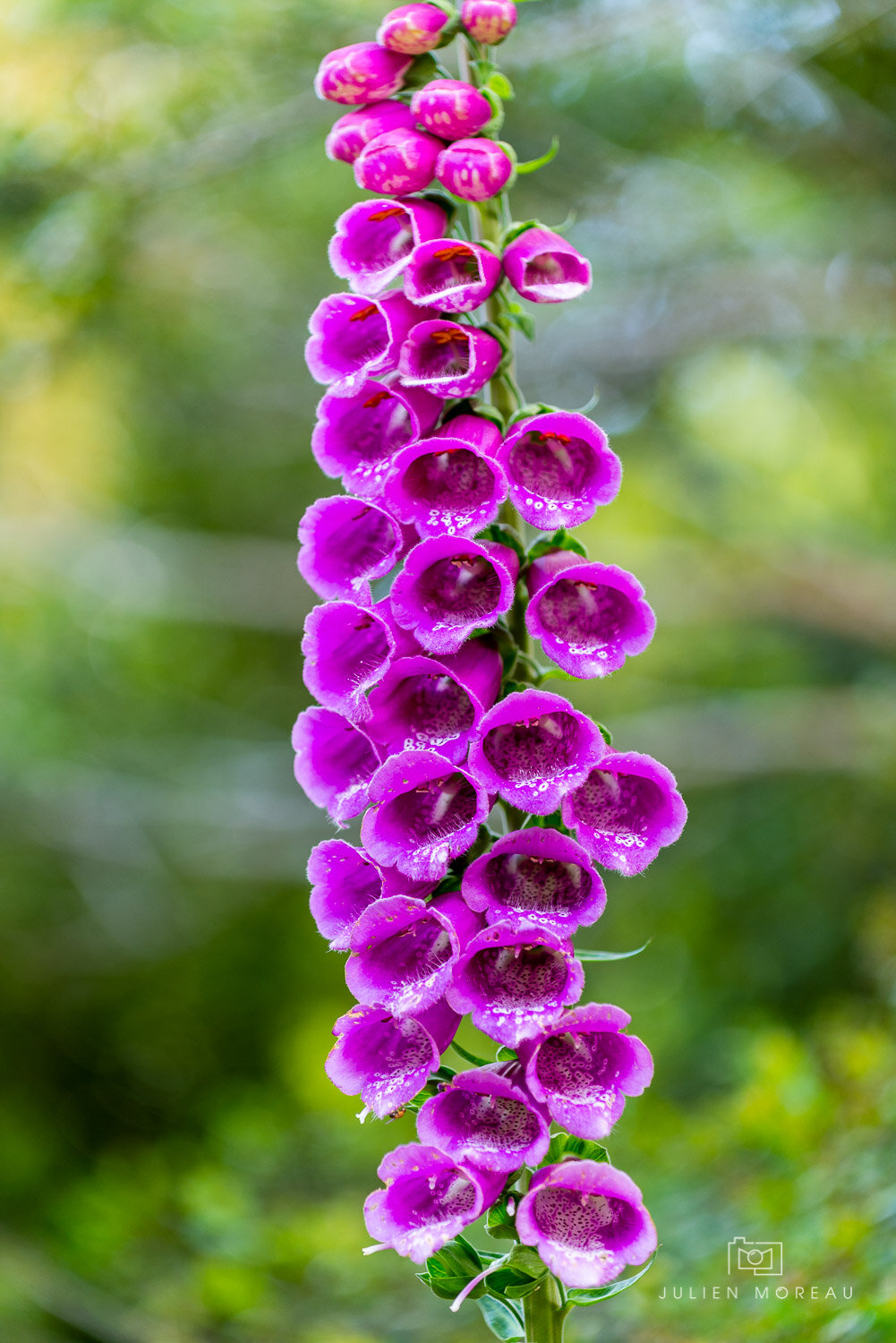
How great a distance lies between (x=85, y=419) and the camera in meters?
7.61

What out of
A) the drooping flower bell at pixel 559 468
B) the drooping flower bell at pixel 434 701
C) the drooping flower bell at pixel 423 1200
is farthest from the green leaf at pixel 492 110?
the drooping flower bell at pixel 423 1200

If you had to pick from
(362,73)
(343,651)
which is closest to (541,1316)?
(343,651)

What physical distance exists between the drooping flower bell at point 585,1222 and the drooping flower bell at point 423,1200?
0.04 metres

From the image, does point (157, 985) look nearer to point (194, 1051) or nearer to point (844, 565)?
point (194, 1051)

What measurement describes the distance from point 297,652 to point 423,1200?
7.55 m

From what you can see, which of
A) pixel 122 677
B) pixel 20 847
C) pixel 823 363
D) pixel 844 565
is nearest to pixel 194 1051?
pixel 20 847

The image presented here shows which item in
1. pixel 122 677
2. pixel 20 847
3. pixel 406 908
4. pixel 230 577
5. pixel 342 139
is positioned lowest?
pixel 406 908

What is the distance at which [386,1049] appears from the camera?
106cm

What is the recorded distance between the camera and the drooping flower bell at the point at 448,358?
3.52 ft

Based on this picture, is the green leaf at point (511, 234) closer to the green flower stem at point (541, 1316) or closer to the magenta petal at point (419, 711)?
the magenta petal at point (419, 711)

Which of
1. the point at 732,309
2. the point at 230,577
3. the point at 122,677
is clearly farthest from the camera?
the point at 122,677

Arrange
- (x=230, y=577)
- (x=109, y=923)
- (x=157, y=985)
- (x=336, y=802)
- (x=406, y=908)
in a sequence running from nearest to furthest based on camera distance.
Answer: (x=406, y=908) → (x=336, y=802) → (x=230, y=577) → (x=109, y=923) → (x=157, y=985)

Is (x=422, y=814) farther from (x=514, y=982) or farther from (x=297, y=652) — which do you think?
(x=297, y=652)

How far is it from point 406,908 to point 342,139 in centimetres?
84
